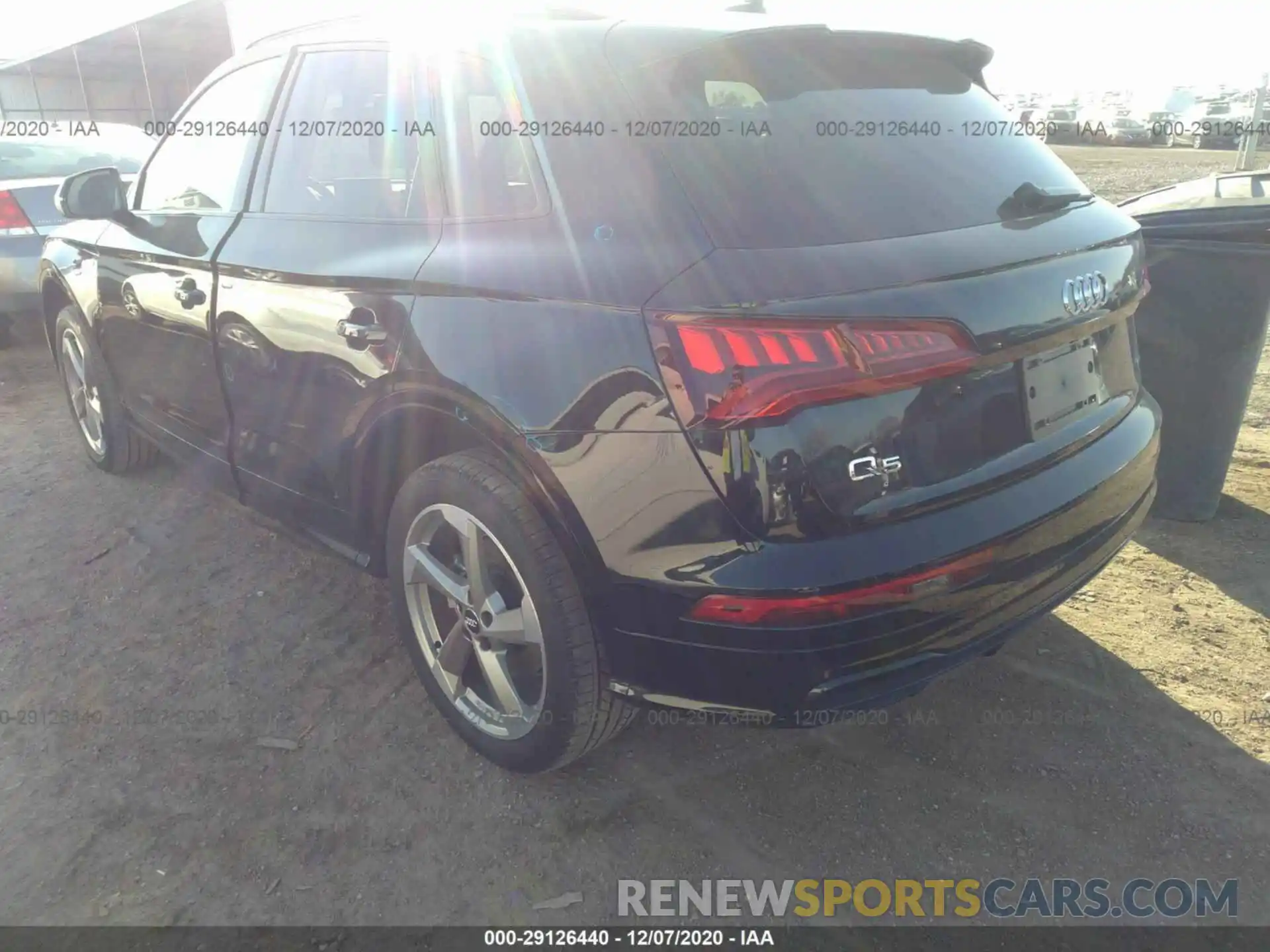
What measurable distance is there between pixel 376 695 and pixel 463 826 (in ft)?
2.13

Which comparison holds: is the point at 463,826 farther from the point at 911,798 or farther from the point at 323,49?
the point at 323,49

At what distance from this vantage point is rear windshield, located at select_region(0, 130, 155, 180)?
6836 millimetres

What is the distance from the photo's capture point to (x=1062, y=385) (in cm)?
201

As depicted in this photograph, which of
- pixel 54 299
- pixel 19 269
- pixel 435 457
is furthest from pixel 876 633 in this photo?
pixel 19 269

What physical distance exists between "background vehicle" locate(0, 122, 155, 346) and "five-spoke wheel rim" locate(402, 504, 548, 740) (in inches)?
208

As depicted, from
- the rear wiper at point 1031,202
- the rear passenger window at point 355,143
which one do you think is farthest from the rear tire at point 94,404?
the rear wiper at point 1031,202

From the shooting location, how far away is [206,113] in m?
3.22

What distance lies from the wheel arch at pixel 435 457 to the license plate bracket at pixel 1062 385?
3.26 feet

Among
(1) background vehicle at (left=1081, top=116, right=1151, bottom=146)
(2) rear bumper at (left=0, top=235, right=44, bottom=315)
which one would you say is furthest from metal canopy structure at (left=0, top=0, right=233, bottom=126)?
(1) background vehicle at (left=1081, top=116, right=1151, bottom=146)

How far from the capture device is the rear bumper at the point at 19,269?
608 centimetres

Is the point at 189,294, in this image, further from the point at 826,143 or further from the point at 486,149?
the point at 826,143

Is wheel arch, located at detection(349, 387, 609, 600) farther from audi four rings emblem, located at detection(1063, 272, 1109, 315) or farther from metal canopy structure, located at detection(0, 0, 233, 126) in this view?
metal canopy structure, located at detection(0, 0, 233, 126)

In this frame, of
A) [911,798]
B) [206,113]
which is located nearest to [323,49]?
[206,113]

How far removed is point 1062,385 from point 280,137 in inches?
92.8
